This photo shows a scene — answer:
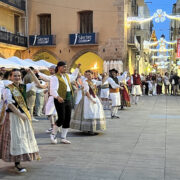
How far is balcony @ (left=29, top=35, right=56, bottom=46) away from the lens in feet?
81.9

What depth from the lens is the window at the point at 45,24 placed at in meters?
25.9

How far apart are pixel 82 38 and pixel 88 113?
57.4 feet

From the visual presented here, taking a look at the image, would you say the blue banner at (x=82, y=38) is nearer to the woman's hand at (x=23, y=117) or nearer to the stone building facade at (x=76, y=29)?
the stone building facade at (x=76, y=29)

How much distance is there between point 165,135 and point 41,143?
10.1 feet

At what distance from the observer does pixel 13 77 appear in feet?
15.8

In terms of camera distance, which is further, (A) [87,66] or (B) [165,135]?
(A) [87,66]

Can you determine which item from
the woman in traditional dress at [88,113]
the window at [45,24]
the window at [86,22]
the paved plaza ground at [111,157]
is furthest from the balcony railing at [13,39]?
the woman in traditional dress at [88,113]

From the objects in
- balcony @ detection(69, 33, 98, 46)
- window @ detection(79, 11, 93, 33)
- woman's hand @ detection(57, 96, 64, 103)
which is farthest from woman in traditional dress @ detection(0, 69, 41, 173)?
window @ detection(79, 11, 93, 33)

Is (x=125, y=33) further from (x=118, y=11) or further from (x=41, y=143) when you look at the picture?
(x=41, y=143)

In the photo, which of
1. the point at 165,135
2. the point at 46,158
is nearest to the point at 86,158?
the point at 46,158

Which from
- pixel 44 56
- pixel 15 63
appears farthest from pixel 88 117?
A: pixel 44 56

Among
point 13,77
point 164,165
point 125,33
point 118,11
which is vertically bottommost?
point 164,165

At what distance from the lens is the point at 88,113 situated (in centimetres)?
746

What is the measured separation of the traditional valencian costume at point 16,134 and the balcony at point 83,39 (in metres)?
19.7
